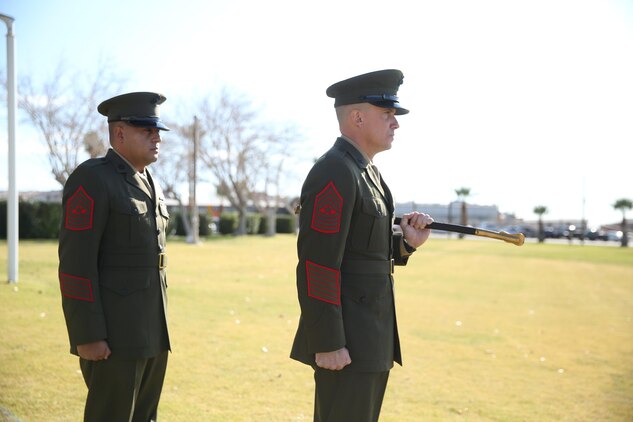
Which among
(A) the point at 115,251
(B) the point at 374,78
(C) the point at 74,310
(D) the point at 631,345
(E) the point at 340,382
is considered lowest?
(D) the point at 631,345

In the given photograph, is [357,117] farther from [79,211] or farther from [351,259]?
[79,211]

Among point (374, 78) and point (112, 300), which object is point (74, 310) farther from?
point (374, 78)

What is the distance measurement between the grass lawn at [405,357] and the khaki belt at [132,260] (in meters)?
1.69

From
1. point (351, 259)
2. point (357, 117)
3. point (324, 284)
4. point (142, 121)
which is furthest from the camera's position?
point (142, 121)

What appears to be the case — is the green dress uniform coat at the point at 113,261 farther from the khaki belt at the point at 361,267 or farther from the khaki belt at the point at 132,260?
the khaki belt at the point at 361,267

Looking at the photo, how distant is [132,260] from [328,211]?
119 cm

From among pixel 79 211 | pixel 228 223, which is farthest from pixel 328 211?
pixel 228 223

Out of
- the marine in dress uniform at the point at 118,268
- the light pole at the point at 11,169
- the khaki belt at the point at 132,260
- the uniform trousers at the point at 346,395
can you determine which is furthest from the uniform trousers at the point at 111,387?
the light pole at the point at 11,169

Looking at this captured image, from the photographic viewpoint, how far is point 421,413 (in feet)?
15.7

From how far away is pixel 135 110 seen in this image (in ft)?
10.9

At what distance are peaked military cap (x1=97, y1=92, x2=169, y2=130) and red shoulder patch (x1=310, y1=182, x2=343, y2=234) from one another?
1.15m

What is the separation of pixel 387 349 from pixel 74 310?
60.9 inches

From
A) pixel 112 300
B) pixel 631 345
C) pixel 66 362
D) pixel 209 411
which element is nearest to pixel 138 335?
pixel 112 300

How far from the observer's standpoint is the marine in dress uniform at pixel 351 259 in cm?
263
